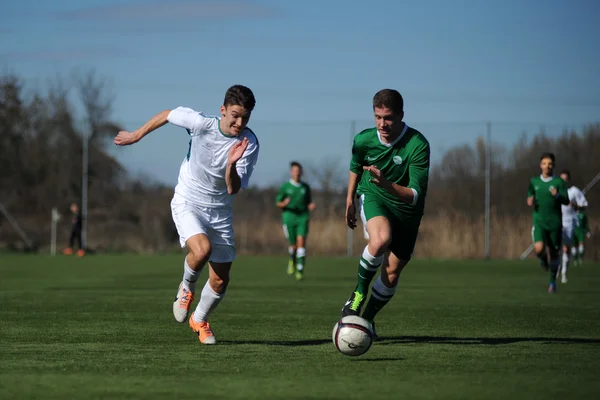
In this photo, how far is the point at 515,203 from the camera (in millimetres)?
31453

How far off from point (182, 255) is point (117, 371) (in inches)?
1023

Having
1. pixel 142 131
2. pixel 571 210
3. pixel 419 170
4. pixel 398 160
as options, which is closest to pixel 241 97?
pixel 142 131

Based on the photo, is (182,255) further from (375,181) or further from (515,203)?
(375,181)

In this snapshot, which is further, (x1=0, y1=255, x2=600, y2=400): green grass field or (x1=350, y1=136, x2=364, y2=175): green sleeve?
(x1=350, y1=136, x2=364, y2=175): green sleeve

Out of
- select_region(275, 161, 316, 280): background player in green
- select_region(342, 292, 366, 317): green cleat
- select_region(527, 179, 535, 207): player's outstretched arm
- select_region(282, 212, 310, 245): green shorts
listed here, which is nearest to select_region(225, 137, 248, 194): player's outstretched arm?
select_region(342, 292, 366, 317): green cleat

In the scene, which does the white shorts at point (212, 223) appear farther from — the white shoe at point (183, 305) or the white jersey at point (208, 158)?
the white shoe at point (183, 305)

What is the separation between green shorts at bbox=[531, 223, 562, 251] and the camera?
16422 mm

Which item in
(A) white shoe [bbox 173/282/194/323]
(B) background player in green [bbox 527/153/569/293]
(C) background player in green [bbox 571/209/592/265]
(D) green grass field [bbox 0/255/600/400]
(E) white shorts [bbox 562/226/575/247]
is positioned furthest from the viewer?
(C) background player in green [bbox 571/209/592/265]

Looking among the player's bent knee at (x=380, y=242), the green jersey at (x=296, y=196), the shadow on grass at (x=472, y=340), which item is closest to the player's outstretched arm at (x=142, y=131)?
the player's bent knee at (x=380, y=242)

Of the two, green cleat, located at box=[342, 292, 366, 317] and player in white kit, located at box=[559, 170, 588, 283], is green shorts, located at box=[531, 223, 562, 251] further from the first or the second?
green cleat, located at box=[342, 292, 366, 317]

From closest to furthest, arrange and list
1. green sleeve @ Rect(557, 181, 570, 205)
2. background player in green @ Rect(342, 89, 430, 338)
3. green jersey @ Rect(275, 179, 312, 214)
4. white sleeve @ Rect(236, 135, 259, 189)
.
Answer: background player in green @ Rect(342, 89, 430, 338), white sleeve @ Rect(236, 135, 259, 189), green sleeve @ Rect(557, 181, 570, 205), green jersey @ Rect(275, 179, 312, 214)

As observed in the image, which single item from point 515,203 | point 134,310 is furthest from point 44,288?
Result: point 515,203

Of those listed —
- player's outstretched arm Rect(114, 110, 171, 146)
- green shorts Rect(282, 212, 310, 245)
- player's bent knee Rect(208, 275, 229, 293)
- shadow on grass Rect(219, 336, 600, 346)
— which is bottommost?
shadow on grass Rect(219, 336, 600, 346)

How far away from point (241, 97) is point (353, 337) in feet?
7.35
